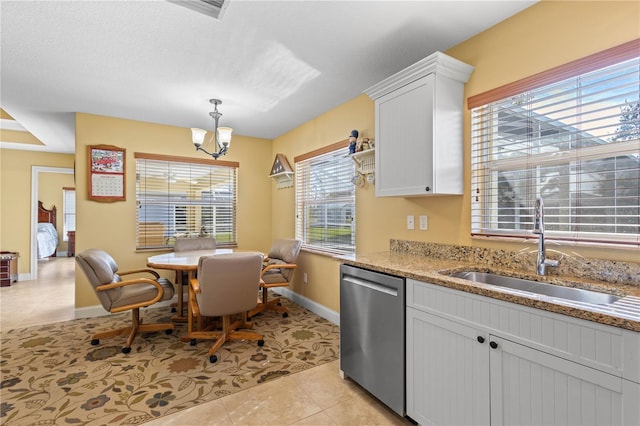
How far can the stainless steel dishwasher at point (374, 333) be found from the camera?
1.85 meters

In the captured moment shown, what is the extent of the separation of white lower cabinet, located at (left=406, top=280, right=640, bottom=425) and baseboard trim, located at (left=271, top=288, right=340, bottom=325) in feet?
5.76

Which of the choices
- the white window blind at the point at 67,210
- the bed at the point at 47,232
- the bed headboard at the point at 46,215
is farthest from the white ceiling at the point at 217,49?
the white window blind at the point at 67,210

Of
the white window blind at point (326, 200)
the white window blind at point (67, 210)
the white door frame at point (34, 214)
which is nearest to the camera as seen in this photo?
the white window blind at point (326, 200)

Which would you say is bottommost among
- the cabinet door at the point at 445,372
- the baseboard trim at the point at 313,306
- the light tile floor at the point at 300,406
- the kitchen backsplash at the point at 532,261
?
the light tile floor at the point at 300,406

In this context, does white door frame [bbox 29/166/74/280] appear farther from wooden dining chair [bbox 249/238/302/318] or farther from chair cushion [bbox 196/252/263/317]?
chair cushion [bbox 196/252/263/317]

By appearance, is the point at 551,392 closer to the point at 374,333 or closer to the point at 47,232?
the point at 374,333

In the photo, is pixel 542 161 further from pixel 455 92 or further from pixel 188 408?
pixel 188 408

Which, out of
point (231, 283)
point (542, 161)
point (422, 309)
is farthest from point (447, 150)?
point (231, 283)

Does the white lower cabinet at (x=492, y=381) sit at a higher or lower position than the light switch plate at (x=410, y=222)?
lower

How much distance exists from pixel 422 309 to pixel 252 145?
3947 mm

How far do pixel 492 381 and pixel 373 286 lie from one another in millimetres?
808

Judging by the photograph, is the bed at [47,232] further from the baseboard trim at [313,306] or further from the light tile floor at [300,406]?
the light tile floor at [300,406]

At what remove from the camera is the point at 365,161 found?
10.1ft

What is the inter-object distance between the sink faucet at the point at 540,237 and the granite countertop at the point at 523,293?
0.06m
